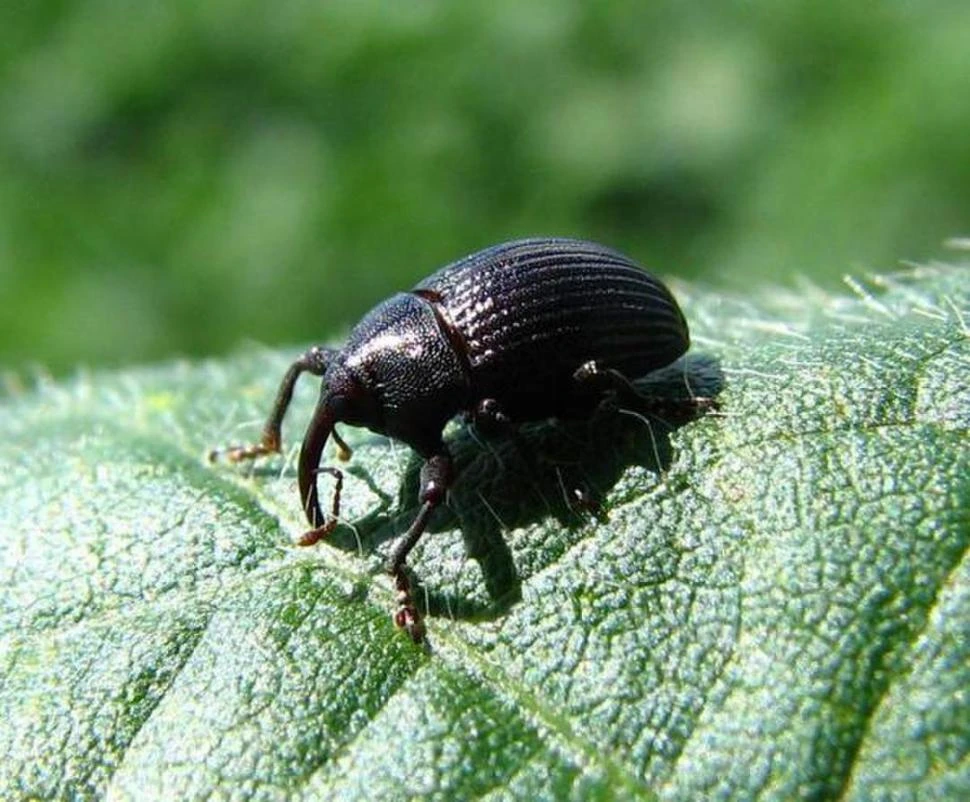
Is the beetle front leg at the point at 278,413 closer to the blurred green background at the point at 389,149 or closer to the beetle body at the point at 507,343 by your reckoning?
the beetle body at the point at 507,343

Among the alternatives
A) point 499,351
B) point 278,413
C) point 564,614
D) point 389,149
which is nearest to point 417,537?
point 564,614

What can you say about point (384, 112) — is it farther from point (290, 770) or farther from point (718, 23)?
point (290, 770)

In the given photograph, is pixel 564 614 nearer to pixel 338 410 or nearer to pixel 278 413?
pixel 338 410

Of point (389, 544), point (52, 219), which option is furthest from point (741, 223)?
point (389, 544)

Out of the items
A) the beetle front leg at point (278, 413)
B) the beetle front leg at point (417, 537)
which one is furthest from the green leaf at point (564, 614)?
the beetle front leg at point (278, 413)

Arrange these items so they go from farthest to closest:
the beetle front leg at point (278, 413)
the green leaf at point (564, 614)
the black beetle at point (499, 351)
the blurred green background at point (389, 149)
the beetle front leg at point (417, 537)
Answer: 1. the blurred green background at point (389, 149)
2. the beetle front leg at point (278, 413)
3. the black beetle at point (499, 351)
4. the beetle front leg at point (417, 537)
5. the green leaf at point (564, 614)

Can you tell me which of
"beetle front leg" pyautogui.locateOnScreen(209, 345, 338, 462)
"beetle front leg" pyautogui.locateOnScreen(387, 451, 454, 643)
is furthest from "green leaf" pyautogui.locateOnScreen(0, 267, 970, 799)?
"beetle front leg" pyautogui.locateOnScreen(209, 345, 338, 462)
